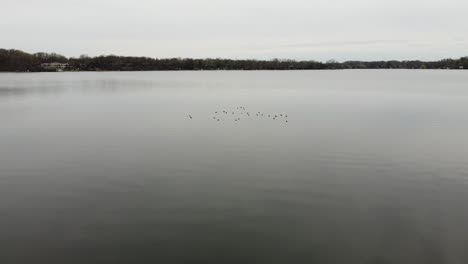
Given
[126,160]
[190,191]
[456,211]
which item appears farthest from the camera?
[126,160]

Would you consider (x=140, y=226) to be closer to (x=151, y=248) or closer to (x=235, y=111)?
(x=151, y=248)

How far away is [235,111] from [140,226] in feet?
88.1

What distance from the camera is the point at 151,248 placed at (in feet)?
30.1

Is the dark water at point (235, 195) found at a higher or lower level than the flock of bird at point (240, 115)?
lower

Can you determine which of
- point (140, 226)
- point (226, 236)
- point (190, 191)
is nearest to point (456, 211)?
point (226, 236)

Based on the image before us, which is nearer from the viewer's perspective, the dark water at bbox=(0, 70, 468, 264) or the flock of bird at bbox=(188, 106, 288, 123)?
the dark water at bbox=(0, 70, 468, 264)

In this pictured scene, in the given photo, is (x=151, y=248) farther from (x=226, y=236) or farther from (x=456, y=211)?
(x=456, y=211)

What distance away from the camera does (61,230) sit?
10133 mm

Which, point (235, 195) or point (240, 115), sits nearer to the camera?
point (235, 195)

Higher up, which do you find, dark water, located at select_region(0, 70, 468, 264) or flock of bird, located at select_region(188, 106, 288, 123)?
flock of bird, located at select_region(188, 106, 288, 123)

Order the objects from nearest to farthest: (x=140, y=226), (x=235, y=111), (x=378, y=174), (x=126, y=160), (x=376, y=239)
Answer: (x=376, y=239) < (x=140, y=226) < (x=378, y=174) < (x=126, y=160) < (x=235, y=111)

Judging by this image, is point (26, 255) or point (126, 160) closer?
point (26, 255)

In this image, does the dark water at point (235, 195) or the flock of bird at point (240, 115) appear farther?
the flock of bird at point (240, 115)

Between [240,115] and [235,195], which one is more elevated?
[240,115]
